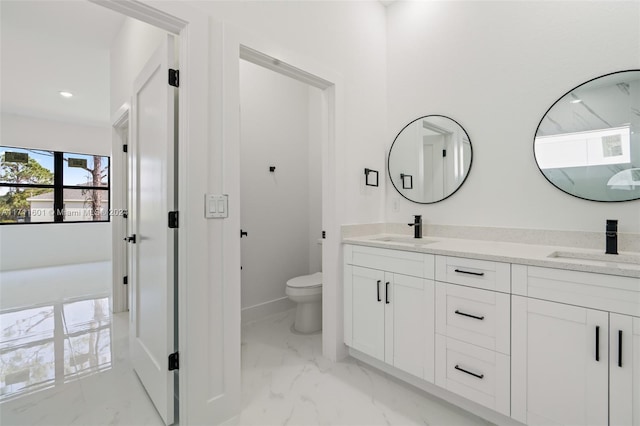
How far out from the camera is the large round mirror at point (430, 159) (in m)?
2.16

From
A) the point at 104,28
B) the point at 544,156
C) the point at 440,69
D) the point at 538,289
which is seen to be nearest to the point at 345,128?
the point at 440,69

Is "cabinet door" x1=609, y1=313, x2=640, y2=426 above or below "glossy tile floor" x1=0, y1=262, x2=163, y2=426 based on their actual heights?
above

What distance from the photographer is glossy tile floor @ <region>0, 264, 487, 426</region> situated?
1562 mm

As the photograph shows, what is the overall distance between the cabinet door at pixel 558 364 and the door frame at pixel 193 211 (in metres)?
1.51

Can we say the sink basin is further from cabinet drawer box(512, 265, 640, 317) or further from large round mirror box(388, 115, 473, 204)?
large round mirror box(388, 115, 473, 204)

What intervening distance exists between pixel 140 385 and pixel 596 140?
307 centimetres

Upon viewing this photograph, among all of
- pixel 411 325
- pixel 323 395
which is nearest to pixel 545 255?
pixel 411 325

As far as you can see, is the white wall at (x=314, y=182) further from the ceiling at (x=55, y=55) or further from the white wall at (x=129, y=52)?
the ceiling at (x=55, y=55)

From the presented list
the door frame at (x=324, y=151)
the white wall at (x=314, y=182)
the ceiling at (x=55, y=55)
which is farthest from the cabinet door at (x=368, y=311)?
the ceiling at (x=55, y=55)

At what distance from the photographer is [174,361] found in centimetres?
146

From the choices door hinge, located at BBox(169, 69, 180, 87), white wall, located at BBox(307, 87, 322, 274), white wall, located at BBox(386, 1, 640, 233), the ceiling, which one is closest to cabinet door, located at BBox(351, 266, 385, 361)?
white wall, located at BBox(386, 1, 640, 233)

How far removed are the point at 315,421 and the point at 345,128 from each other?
1.88 meters

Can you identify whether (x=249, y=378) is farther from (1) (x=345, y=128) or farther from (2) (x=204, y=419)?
(1) (x=345, y=128)

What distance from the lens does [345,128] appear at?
2.23 meters
